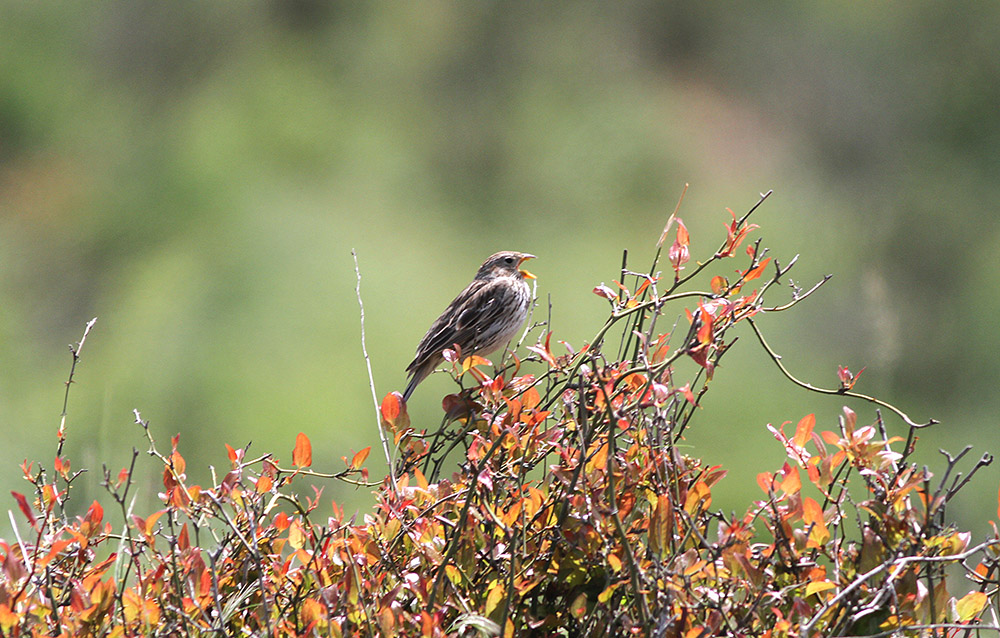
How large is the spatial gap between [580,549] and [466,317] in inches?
91.1

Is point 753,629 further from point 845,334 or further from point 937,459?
point 845,334

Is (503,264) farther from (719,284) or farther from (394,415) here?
(719,284)

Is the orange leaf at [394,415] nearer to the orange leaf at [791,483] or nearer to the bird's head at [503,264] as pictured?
the orange leaf at [791,483]

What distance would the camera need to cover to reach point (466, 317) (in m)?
3.88

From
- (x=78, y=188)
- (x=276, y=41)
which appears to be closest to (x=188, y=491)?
(x=78, y=188)

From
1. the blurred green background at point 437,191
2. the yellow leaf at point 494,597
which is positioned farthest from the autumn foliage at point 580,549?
the blurred green background at point 437,191

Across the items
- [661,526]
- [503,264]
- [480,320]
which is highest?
[503,264]

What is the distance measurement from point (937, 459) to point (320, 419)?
4.03m

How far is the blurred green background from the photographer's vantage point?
6750 mm

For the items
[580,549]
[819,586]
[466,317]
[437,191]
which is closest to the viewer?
[819,586]

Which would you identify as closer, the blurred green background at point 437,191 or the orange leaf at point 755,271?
the orange leaf at point 755,271

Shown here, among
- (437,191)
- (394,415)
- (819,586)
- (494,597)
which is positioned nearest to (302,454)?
(394,415)

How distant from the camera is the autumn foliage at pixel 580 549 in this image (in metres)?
1.52

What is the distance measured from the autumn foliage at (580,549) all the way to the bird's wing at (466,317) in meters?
1.89
